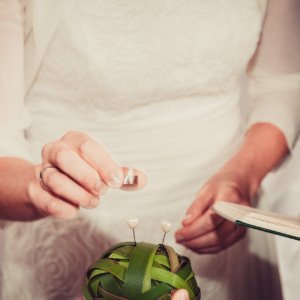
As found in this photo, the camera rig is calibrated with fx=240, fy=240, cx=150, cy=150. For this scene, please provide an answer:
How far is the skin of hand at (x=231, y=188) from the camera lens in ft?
1.46

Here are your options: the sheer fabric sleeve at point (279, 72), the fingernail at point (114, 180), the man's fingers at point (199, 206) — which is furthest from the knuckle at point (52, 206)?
the sheer fabric sleeve at point (279, 72)

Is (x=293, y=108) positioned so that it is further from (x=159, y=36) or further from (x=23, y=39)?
(x=23, y=39)

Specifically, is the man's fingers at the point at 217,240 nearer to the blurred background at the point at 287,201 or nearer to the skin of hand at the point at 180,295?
the blurred background at the point at 287,201

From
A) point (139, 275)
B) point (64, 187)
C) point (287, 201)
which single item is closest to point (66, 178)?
point (64, 187)

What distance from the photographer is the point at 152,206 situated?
0.48 meters

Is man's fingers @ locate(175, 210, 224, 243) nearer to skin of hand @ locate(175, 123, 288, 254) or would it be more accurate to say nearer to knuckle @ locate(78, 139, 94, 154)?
skin of hand @ locate(175, 123, 288, 254)

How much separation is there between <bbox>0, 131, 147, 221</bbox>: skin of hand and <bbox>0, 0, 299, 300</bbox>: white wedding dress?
68 millimetres

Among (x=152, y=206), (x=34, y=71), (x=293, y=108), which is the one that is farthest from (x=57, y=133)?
(x=293, y=108)

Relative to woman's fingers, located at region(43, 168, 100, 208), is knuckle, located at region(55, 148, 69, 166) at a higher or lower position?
higher

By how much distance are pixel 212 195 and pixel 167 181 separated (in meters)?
0.09

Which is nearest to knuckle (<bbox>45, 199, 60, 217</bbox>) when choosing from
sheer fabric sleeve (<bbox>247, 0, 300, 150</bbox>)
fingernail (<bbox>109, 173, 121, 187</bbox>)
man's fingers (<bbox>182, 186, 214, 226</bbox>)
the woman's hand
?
the woman's hand

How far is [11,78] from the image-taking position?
0.42m

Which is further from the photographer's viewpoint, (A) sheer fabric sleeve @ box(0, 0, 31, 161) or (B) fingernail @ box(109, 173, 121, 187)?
(A) sheer fabric sleeve @ box(0, 0, 31, 161)

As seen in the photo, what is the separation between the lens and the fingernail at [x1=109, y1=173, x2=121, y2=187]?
28 cm
